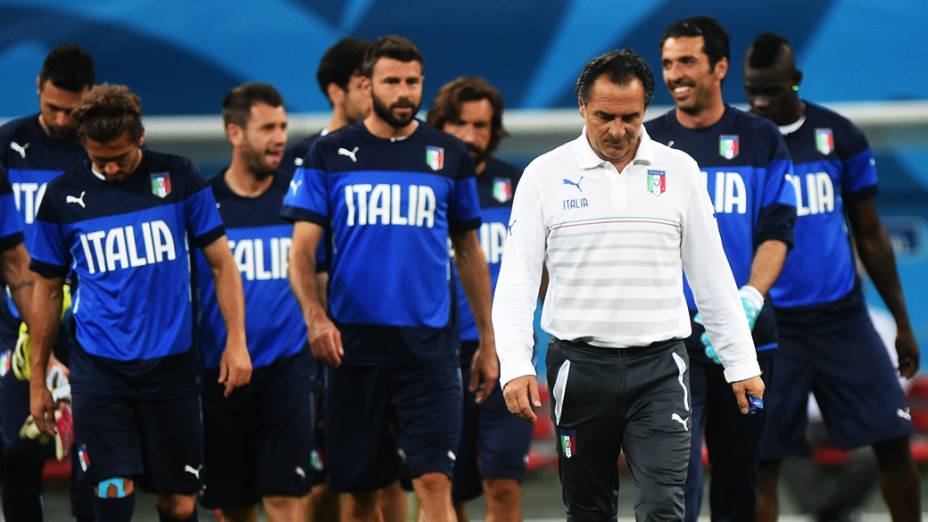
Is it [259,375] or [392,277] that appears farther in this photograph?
[259,375]

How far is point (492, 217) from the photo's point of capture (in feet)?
28.4

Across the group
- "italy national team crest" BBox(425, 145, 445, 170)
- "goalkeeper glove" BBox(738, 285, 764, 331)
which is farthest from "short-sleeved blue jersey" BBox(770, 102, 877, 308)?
"italy national team crest" BBox(425, 145, 445, 170)

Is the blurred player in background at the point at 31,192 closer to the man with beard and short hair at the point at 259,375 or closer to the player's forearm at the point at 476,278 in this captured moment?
the man with beard and short hair at the point at 259,375

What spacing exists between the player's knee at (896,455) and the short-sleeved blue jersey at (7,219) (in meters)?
3.85

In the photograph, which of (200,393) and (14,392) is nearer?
(200,393)

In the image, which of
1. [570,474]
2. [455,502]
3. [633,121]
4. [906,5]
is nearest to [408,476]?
[455,502]

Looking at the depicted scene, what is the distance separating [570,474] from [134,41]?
5.39 metres

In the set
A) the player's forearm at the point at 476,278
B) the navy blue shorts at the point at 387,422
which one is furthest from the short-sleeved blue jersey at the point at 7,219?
the player's forearm at the point at 476,278

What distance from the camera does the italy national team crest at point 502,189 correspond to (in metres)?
8.66

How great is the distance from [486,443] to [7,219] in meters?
2.35

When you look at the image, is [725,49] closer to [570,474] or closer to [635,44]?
[570,474]

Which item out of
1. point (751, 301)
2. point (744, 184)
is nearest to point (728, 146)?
point (744, 184)

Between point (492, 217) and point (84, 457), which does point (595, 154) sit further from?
point (492, 217)

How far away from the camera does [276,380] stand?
7957 mm
